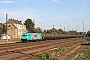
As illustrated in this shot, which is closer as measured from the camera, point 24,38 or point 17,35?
point 24,38

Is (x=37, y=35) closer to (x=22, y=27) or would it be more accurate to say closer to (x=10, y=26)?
(x=10, y=26)

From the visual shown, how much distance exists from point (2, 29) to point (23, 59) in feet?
223

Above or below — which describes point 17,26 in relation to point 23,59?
above

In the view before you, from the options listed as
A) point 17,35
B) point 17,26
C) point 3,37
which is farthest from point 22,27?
point 3,37

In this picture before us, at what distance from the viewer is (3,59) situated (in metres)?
14.6

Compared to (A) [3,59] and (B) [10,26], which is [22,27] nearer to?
(B) [10,26]

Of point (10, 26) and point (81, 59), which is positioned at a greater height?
point (10, 26)

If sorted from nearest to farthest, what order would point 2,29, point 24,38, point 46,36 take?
point 24,38
point 46,36
point 2,29

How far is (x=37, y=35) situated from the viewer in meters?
53.3

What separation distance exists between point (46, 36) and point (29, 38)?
574 inches

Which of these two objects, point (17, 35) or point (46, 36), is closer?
point (46, 36)

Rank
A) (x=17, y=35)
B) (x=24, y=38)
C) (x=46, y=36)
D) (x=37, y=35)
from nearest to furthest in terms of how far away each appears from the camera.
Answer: (x=24, y=38) → (x=37, y=35) → (x=46, y=36) → (x=17, y=35)

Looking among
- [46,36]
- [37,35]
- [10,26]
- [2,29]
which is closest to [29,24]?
[10,26]

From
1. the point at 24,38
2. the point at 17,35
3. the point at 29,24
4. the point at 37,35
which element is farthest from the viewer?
the point at 29,24
